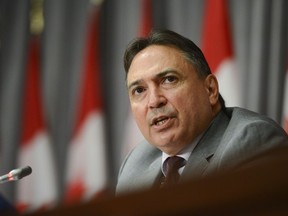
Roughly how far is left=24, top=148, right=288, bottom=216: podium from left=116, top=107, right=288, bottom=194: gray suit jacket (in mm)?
894

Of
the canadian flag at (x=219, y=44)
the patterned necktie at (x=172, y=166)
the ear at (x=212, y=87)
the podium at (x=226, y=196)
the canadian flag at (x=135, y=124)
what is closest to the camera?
the podium at (x=226, y=196)

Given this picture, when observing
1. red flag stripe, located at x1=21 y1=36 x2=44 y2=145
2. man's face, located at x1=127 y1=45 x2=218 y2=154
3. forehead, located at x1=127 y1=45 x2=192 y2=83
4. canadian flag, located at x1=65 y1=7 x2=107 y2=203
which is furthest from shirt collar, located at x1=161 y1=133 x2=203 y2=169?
red flag stripe, located at x1=21 y1=36 x2=44 y2=145

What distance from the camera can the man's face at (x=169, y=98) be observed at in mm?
1637

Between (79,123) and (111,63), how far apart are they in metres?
0.29

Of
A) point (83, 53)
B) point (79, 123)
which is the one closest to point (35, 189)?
point (79, 123)

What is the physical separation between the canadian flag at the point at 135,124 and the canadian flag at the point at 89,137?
5.1 inches

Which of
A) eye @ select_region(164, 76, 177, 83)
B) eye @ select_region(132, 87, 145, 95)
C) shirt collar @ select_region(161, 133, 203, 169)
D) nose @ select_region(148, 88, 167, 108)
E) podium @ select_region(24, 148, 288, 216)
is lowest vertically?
shirt collar @ select_region(161, 133, 203, 169)

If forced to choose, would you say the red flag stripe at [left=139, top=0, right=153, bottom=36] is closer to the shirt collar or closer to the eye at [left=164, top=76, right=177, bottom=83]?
the eye at [left=164, top=76, right=177, bottom=83]

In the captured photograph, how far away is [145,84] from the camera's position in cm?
168

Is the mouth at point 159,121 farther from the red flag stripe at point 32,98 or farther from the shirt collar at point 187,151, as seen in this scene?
the red flag stripe at point 32,98

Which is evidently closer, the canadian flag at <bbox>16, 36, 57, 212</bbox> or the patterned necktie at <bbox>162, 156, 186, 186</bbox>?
the patterned necktie at <bbox>162, 156, 186, 186</bbox>

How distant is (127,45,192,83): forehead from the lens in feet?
5.43

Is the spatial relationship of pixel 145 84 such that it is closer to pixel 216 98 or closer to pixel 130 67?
pixel 130 67

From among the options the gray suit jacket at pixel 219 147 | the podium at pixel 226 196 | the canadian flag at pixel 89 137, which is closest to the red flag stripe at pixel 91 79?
the canadian flag at pixel 89 137
